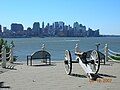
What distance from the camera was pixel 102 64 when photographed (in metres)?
20.6

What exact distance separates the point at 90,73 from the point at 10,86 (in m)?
3.12

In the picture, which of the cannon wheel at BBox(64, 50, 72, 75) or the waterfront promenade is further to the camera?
the cannon wheel at BBox(64, 50, 72, 75)

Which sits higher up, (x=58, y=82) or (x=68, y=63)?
(x=68, y=63)

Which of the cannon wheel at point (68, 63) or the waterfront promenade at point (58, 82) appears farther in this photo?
the cannon wheel at point (68, 63)

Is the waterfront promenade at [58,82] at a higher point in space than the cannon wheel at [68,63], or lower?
lower

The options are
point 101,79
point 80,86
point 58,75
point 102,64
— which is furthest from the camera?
point 102,64

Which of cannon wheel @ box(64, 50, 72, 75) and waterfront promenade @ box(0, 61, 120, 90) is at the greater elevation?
cannon wheel @ box(64, 50, 72, 75)

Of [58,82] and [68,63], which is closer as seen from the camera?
[58,82]

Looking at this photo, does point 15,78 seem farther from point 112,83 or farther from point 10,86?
point 112,83

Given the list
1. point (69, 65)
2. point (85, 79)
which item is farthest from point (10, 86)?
point (69, 65)

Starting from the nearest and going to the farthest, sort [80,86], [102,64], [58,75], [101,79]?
[80,86] → [101,79] → [58,75] → [102,64]

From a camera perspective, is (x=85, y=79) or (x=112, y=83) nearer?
(x=112, y=83)

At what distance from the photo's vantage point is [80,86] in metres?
12.4

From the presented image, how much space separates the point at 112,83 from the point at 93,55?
325 cm
